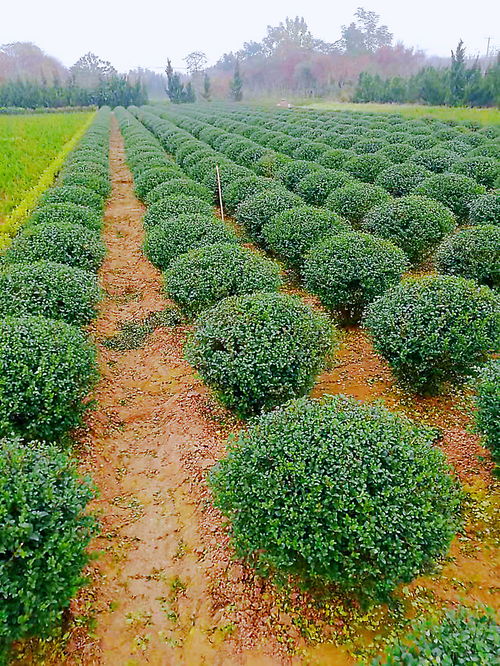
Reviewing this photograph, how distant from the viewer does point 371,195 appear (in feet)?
38.0

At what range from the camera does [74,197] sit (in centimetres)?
1230

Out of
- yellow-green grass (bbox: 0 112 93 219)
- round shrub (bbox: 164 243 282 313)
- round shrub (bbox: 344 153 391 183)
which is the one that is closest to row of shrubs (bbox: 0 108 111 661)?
round shrub (bbox: 164 243 282 313)

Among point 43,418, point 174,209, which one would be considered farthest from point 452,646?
point 174,209

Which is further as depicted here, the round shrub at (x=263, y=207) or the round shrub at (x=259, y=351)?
the round shrub at (x=263, y=207)

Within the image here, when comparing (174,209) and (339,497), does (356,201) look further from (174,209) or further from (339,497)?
(339,497)

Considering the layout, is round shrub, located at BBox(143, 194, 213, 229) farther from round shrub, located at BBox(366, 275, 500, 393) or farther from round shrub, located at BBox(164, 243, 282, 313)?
round shrub, located at BBox(366, 275, 500, 393)

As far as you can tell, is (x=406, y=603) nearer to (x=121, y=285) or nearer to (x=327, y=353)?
(x=327, y=353)

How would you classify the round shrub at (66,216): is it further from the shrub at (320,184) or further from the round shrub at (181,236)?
the shrub at (320,184)

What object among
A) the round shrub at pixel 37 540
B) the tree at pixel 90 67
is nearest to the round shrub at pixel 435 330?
the round shrub at pixel 37 540

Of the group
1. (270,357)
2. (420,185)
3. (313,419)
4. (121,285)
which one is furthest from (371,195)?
(313,419)

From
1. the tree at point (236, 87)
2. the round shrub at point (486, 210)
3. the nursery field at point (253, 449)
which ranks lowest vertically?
the nursery field at point (253, 449)

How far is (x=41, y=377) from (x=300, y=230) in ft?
19.9

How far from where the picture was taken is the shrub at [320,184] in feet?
42.8

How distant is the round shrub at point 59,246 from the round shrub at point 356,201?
572 cm
